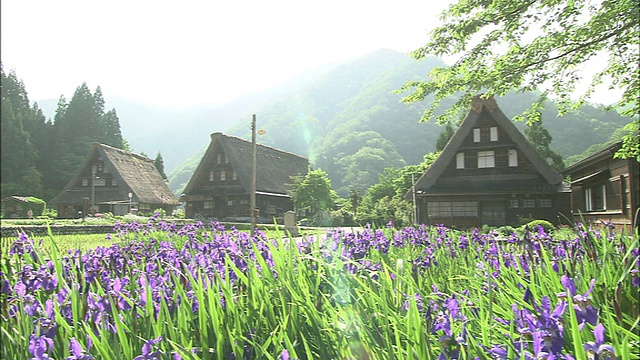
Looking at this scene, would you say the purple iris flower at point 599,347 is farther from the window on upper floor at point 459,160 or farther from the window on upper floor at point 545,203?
the window on upper floor at point 459,160

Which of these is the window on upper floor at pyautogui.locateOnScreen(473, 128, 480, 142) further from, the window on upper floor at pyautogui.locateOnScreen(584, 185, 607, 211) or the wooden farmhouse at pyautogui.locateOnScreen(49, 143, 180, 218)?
the wooden farmhouse at pyautogui.locateOnScreen(49, 143, 180, 218)

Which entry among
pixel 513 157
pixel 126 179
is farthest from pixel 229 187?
pixel 513 157

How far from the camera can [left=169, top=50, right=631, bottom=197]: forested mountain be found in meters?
34.7

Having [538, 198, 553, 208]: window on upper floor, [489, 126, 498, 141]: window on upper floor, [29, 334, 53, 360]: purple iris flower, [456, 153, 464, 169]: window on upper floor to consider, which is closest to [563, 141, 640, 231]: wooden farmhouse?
[538, 198, 553, 208]: window on upper floor

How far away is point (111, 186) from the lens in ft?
85.1

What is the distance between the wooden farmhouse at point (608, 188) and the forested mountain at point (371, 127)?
998cm

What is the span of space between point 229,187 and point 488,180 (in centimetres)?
1873

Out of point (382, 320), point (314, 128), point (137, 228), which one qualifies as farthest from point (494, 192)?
point (314, 128)

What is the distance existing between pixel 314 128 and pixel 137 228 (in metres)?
86.5

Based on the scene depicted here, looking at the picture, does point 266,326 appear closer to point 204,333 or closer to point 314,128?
point 204,333

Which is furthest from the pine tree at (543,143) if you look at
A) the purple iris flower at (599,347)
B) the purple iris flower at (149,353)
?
the purple iris flower at (149,353)

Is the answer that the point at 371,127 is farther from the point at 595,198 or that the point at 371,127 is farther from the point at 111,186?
the point at 595,198

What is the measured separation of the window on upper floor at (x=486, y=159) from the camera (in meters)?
21.1

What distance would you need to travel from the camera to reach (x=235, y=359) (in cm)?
123
